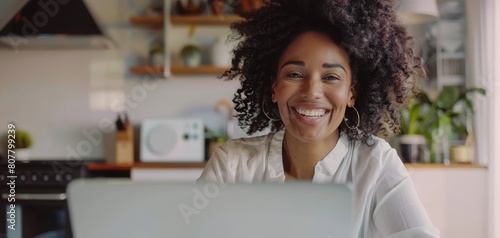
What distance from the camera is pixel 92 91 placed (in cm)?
376

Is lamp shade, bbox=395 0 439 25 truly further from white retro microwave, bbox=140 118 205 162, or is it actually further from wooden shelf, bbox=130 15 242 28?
white retro microwave, bbox=140 118 205 162

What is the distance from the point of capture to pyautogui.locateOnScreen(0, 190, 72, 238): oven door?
3.20m

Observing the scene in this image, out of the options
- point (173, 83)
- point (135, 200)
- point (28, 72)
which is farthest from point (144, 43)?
point (135, 200)

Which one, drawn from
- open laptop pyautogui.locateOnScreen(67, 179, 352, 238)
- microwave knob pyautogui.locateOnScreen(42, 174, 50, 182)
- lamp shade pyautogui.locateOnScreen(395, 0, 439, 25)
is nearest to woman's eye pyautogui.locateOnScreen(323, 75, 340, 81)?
open laptop pyautogui.locateOnScreen(67, 179, 352, 238)

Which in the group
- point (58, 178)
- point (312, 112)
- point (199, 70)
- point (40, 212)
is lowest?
point (40, 212)

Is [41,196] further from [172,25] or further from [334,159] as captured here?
[334,159]

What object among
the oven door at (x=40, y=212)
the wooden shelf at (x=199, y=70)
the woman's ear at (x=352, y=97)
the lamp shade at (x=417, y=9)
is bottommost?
the oven door at (x=40, y=212)

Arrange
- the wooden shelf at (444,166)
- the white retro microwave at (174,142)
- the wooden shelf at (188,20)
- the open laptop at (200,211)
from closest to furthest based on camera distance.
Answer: the open laptop at (200,211) < the wooden shelf at (444,166) < the white retro microwave at (174,142) < the wooden shelf at (188,20)

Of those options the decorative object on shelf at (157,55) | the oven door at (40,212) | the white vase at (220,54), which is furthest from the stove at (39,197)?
the white vase at (220,54)

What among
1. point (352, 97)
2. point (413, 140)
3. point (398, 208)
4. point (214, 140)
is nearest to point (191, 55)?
point (214, 140)

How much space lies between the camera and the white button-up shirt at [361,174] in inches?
38.0

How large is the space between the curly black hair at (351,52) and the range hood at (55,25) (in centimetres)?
234

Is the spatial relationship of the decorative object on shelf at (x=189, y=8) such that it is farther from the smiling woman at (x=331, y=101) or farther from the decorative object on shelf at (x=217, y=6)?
the smiling woman at (x=331, y=101)

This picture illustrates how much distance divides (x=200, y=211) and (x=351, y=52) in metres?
0.46
